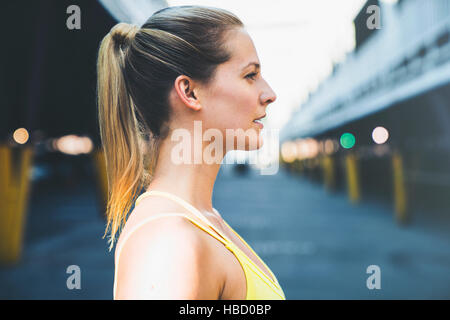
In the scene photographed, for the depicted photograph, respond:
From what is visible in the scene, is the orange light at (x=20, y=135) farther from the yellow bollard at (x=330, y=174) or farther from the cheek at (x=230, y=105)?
the yellow bollard at (x=330, y=174)

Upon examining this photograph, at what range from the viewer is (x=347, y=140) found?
48.9 ft

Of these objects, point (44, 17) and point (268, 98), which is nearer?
point (268, 98)

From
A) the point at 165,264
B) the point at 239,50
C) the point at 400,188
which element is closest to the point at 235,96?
the point at 239,50

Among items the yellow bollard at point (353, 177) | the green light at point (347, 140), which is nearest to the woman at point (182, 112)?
the green light at point (347, 140)

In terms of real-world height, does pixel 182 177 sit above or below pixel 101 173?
below

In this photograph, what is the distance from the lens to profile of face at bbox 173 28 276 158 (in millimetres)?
1000

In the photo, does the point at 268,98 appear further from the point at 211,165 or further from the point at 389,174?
the point at 389,174

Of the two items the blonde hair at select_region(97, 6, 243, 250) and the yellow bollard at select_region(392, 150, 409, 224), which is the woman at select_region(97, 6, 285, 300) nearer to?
the blonde hair at select_region(97, 6, 243, 250)

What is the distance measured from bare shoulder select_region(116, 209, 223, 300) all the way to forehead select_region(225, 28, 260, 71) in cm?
44

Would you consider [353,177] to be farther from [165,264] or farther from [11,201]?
[165,264]
